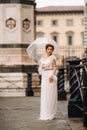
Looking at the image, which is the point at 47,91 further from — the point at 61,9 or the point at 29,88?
the point at 61,9

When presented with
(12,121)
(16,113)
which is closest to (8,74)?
(16,113)

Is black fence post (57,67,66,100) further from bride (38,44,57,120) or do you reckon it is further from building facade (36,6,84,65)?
building facade (36,6,84,65)

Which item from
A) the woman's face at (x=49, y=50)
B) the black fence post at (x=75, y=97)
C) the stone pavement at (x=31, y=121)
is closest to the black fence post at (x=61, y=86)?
the stone pavement at (x=31, y=121)

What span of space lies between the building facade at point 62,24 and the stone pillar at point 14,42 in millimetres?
86086

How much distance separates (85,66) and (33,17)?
41.4ft

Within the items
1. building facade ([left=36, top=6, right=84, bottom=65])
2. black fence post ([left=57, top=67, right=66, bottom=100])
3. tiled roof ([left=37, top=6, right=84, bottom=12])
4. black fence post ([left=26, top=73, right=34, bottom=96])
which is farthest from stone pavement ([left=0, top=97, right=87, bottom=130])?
tiled roof ([left=37, top=6, right=84, bottom=12])

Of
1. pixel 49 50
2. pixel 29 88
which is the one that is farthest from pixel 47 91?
pixel 29 88

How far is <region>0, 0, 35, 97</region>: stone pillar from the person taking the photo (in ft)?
69.8

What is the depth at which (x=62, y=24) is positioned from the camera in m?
113

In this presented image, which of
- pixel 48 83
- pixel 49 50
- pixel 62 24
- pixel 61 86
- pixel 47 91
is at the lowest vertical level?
pixel 61 86

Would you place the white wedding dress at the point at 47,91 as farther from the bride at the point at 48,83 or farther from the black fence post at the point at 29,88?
the black fence post at the point at 29,88

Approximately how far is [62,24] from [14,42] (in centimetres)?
9196

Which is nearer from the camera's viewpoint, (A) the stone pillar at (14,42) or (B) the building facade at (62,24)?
(A) the stone pillar at (14,42)

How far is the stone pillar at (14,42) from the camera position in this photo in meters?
21.3
